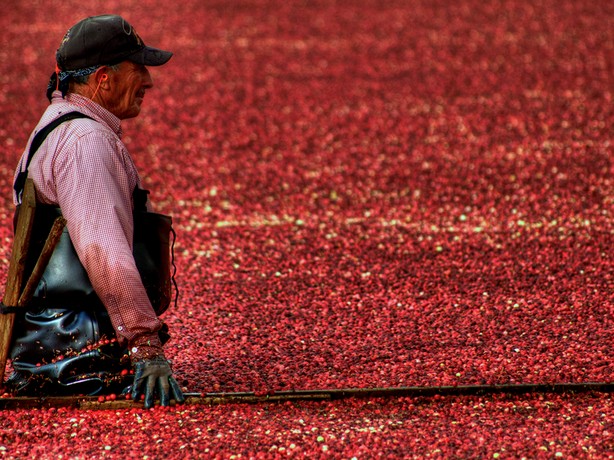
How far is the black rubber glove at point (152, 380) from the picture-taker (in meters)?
3.90

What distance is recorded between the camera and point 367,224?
7.09 meters

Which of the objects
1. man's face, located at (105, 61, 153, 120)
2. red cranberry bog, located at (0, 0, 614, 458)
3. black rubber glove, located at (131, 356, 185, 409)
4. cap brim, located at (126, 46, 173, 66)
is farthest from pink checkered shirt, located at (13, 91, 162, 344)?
red cranberry bog, located at (0, 0, 614, 458)

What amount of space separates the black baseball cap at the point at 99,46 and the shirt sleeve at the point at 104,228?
0.34 m

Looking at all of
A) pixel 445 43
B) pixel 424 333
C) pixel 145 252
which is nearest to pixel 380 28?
pixel 445 43

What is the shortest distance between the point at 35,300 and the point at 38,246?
232 millimetres

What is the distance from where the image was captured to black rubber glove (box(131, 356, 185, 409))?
153 inches

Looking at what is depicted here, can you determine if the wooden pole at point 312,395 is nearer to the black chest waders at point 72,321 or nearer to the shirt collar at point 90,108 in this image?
the black chest waders at point 72,321

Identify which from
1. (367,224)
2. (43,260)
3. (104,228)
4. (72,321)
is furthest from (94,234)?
(367,224)

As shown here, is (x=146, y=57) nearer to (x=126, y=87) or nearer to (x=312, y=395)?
(x=126, y=87)

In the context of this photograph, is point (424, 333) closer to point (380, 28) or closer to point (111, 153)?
point (111, 153)

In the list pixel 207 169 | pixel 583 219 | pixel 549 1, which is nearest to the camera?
pixel 583 219

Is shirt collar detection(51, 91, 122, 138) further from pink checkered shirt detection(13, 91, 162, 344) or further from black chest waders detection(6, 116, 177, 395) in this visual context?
black chest waders detection(6, 116, 177, 395)

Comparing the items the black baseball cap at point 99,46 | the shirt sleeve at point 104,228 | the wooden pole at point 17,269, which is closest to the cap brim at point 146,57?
the black baseball cap at point 99,46

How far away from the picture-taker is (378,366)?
15.1 feet
